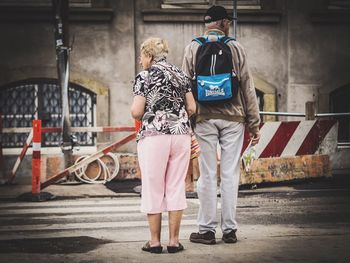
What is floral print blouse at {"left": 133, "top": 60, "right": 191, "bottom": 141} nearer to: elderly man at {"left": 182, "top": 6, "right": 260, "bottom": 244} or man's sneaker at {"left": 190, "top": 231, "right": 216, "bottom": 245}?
elderly man at {"left": 182, "top": 6, "right": 260, "bottom": 244}

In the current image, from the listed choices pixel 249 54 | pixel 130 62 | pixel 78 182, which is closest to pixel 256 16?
pixel 249 54

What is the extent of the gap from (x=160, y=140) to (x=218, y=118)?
0.71 m

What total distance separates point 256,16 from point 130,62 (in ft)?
9.15

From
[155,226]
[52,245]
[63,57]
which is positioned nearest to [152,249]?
[155,226]

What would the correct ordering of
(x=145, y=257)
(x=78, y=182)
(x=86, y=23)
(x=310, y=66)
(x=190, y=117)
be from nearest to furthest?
(x=145, y=257), (x=190, y=117), (x=78, y=182), (x=86, y=23), (x=310, y=66)

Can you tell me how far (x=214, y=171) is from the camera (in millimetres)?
6059

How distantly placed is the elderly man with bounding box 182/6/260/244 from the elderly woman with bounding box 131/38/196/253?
15.9 inches

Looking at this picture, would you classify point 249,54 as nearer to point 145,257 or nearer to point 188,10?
point 188,10

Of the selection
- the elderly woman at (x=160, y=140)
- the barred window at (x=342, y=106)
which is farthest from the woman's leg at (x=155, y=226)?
the barred window at (x=342, y=106)

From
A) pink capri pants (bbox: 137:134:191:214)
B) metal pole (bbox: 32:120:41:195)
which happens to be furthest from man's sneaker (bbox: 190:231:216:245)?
metal pole (bbox: 32:120:41:195)

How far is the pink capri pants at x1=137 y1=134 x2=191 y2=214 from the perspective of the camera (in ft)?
18.1

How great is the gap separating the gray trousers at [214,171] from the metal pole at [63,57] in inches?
237

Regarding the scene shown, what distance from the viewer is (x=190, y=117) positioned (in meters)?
6.08

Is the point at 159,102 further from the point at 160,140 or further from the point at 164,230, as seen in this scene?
the point at 164,230
